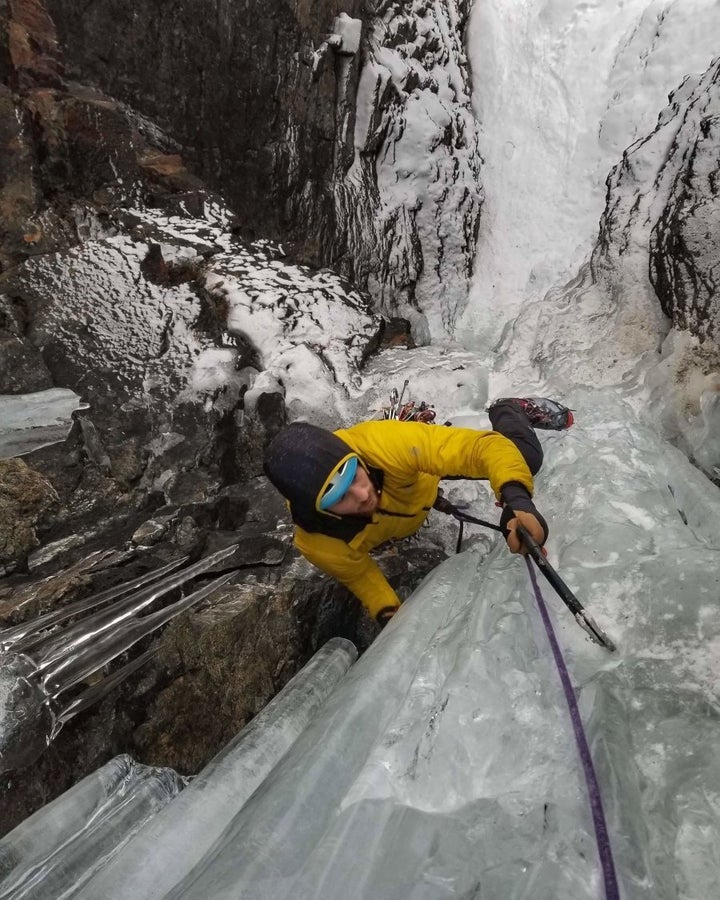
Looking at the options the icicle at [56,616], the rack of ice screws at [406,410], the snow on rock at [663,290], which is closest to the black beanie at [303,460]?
the icicle at [56,616]

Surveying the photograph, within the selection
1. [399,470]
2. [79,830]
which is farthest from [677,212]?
[79,830]

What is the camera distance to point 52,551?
8.99 feet

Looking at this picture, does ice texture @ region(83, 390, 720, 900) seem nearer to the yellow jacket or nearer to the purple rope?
the purple rope

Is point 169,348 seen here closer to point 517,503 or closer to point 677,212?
point 517,503

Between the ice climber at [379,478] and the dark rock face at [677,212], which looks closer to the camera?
the ice climber at [379,478]

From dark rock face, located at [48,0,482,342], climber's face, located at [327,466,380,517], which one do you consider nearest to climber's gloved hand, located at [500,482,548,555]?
climber's face, located at [327,466,380,517]

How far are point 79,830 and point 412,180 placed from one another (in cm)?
553

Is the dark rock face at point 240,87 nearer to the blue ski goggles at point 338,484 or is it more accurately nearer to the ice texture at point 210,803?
the blue ski goggles at point 338,484

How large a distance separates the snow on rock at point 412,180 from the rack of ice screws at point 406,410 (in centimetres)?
141

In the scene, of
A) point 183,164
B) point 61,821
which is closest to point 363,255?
point 183,164

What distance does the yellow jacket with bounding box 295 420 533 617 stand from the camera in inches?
79.4

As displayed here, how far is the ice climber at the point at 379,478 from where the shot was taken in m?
1.88

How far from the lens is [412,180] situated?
18.3 feet

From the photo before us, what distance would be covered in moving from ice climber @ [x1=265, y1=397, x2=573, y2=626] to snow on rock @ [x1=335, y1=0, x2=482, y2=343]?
322cm
